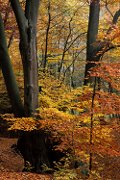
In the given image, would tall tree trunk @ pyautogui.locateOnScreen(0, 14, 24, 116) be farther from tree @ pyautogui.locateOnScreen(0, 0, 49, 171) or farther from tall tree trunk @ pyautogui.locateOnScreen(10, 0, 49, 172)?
tall tree trunk @ pyautogui.locateOnScreen(10, 0, 49, 172)

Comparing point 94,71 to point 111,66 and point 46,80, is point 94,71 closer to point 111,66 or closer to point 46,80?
point 111,66

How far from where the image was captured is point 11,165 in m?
13.5

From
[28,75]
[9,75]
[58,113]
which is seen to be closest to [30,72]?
[28,75]

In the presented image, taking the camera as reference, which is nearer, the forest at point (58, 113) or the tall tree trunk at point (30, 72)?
the forest at point (58, 113)

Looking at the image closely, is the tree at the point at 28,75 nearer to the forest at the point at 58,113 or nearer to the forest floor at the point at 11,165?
the forest at the point at 58,113

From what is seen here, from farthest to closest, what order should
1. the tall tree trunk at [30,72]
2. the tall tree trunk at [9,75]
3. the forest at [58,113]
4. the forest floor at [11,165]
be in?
the tall tree trunk at [9,75] < the tall tree trunk at [30,72] < the forest floor at [11,165] < the forest at [58,113]

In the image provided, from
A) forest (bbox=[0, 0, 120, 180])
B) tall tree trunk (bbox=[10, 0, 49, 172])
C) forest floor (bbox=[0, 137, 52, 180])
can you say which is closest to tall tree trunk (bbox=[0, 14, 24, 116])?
forest (bbox=[0, 0, 120, 180])

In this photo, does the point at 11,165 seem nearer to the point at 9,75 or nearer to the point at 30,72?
the point at 9,75

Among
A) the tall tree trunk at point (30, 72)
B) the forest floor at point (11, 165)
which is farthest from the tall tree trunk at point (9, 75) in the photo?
the forest floor at point (11, 165)

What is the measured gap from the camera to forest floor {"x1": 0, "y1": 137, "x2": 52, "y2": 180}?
901 cm

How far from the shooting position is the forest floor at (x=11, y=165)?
901 centimetres

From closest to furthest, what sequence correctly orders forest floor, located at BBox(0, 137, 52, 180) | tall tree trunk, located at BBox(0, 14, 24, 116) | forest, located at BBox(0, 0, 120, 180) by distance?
forest, located at BBox(0, 0, 120, 180) < forest floor, located at BBox(0, 137, 52, 180) < tall tree trunk, located at BBox(0, 14, 24, 116)

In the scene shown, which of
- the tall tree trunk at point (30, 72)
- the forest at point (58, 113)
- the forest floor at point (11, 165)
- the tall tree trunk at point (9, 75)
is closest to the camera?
the forest at point (58, 113)

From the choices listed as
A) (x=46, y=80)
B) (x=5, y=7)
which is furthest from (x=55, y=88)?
(x=5, y=7)
